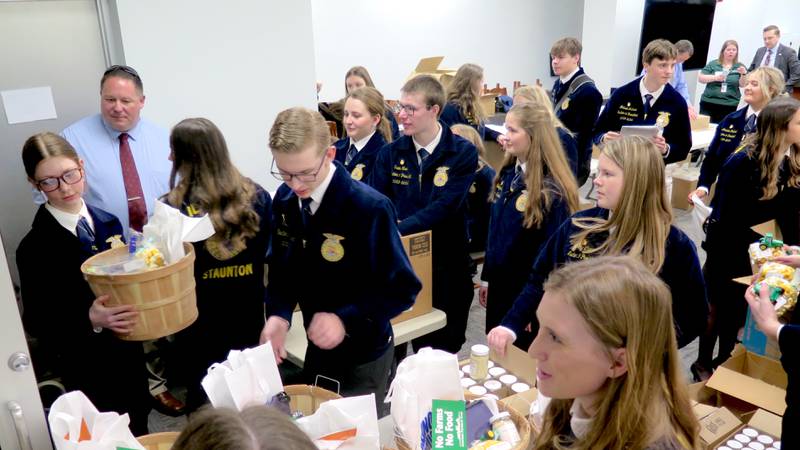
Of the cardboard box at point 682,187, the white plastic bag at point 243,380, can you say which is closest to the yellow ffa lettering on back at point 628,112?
the cardboard box at point 682,187

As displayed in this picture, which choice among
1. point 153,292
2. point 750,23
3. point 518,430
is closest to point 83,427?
point 153,292

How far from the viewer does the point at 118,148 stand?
2.84 metres

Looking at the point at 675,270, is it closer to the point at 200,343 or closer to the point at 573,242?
the point at 573,242

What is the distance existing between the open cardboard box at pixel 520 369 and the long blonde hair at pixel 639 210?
47 cm

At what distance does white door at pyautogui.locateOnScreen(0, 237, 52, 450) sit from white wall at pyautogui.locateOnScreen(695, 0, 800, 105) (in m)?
11.1

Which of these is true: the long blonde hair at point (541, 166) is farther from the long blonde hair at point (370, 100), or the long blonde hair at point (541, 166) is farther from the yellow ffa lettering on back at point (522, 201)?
the long blonde hair at point (370, 100)

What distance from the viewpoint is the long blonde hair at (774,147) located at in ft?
10.00

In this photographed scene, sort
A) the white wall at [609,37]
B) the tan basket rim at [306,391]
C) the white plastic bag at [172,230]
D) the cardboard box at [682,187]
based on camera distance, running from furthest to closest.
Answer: the white wall at [609,37] → the cardboard box at [682,187] → the white plastic bag at [172,230] → the tan basket rim at [306,391]

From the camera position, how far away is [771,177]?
3088 mm

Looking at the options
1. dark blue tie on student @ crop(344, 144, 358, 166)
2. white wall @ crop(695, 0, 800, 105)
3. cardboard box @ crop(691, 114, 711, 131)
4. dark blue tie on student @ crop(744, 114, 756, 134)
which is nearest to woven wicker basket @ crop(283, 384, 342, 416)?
dark blue tie on student @ crop(344, 144, 358, 166)

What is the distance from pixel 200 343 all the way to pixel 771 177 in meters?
2.93

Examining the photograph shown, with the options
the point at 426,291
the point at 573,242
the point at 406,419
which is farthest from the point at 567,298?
the point at 426,291

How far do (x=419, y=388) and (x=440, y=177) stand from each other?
1.53 m

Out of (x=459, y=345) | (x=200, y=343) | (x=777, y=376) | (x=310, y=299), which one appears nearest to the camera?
(x=310, y=299)
